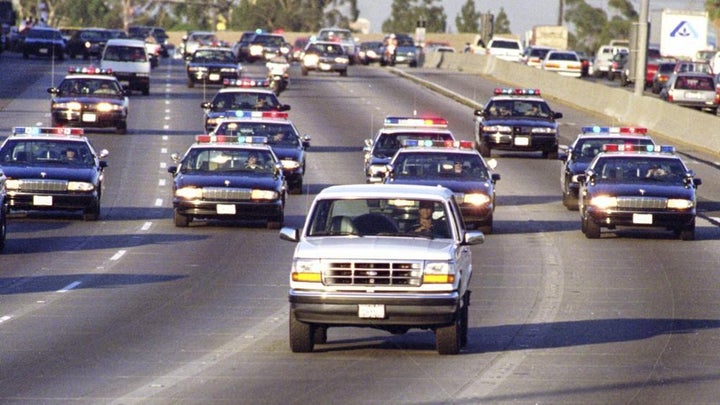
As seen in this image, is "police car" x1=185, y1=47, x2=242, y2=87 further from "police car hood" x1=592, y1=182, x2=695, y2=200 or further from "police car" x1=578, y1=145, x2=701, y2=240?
"police car hood" x1=592, y1=182, x2=695, y2=200

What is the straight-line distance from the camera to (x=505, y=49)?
94.3 meters

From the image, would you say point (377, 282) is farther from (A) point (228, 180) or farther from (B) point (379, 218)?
(A) point (228, 180)

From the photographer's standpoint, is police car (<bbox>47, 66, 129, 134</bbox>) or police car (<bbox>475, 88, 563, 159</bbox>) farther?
police car (<bbox>47, 66, 129, 134</bbox>)

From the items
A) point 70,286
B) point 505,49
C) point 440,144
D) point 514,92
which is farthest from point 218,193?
point 505,49

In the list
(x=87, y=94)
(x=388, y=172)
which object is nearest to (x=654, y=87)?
(x=87, y=94)

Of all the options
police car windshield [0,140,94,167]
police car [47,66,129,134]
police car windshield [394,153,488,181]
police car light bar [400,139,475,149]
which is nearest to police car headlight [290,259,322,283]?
police car windshield [394,153,488,181]

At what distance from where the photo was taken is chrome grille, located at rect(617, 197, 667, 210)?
2867 centimetres

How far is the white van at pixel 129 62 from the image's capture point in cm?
6431

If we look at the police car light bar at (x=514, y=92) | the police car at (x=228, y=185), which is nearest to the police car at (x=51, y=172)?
the police car at (x=228, y=185)

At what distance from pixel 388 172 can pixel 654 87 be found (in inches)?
2065

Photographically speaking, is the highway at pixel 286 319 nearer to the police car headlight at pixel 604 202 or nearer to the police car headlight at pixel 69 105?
the police car headlight at pixel 604 202

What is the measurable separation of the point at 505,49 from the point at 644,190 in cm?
6592

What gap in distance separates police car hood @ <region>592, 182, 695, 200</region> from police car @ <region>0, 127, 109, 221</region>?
29.3ft

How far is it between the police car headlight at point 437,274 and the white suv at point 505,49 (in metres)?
77.5
